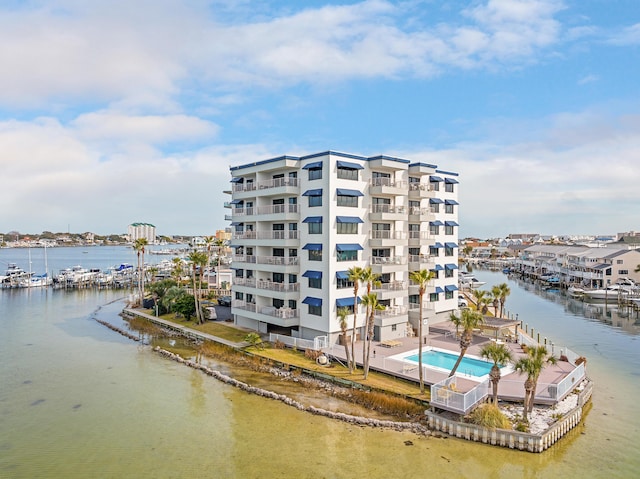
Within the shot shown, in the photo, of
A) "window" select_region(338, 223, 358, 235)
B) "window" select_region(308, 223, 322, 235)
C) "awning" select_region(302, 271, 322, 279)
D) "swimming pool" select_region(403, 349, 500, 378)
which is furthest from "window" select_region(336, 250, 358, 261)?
"swimming pool" select_region(403, 349, 500, 378)

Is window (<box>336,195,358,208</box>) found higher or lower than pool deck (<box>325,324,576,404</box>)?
higher

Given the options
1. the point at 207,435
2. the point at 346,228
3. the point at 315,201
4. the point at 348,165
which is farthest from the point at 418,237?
the point at 207,435

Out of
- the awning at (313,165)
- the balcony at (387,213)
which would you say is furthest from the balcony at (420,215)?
the awning at (313,165)

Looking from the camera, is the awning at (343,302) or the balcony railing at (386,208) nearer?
the awning at (343,302)

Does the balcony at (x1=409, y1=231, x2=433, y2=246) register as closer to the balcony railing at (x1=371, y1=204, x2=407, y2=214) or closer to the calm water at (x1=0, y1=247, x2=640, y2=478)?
the balcony railing at (x1=371, y1=204, x2=407, y2=214)

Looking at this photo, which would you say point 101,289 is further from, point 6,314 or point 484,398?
point 484,398

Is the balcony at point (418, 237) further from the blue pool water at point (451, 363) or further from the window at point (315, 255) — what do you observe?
the blue pool water at point (451, 363)
